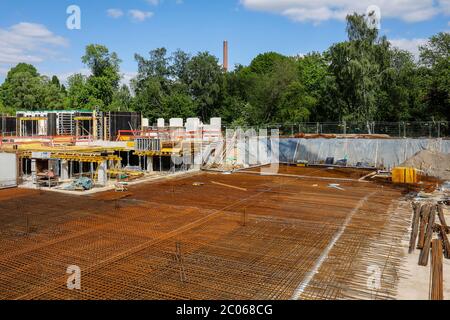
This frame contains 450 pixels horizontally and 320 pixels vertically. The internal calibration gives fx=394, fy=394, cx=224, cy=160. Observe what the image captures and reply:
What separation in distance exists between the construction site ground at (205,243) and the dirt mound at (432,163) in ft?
22.9

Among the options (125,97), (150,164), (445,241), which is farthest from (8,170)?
(125,97)

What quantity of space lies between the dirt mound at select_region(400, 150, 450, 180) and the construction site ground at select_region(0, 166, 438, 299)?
22.9ft

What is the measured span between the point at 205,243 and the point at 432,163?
772 inches

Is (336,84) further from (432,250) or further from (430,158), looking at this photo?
(432,250)

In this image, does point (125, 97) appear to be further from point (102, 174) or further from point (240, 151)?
point (102, 174)

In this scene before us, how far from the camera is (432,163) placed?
2492cm

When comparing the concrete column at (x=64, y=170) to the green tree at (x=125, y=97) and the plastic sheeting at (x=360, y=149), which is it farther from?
the green tree at (x=125, y=97)

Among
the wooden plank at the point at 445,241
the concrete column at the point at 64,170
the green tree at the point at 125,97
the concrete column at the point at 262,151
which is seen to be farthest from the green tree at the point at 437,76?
the green tree at the point at 125,97

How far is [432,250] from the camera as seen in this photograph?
31.6ft

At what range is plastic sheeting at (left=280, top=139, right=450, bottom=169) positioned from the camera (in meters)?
27.2

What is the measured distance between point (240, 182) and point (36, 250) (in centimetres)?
1282

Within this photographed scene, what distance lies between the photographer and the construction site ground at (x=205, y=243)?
809cm

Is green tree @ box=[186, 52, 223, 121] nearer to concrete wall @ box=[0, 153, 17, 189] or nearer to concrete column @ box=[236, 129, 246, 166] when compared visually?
concrete column @ box=[236, 129, 246, 166]
